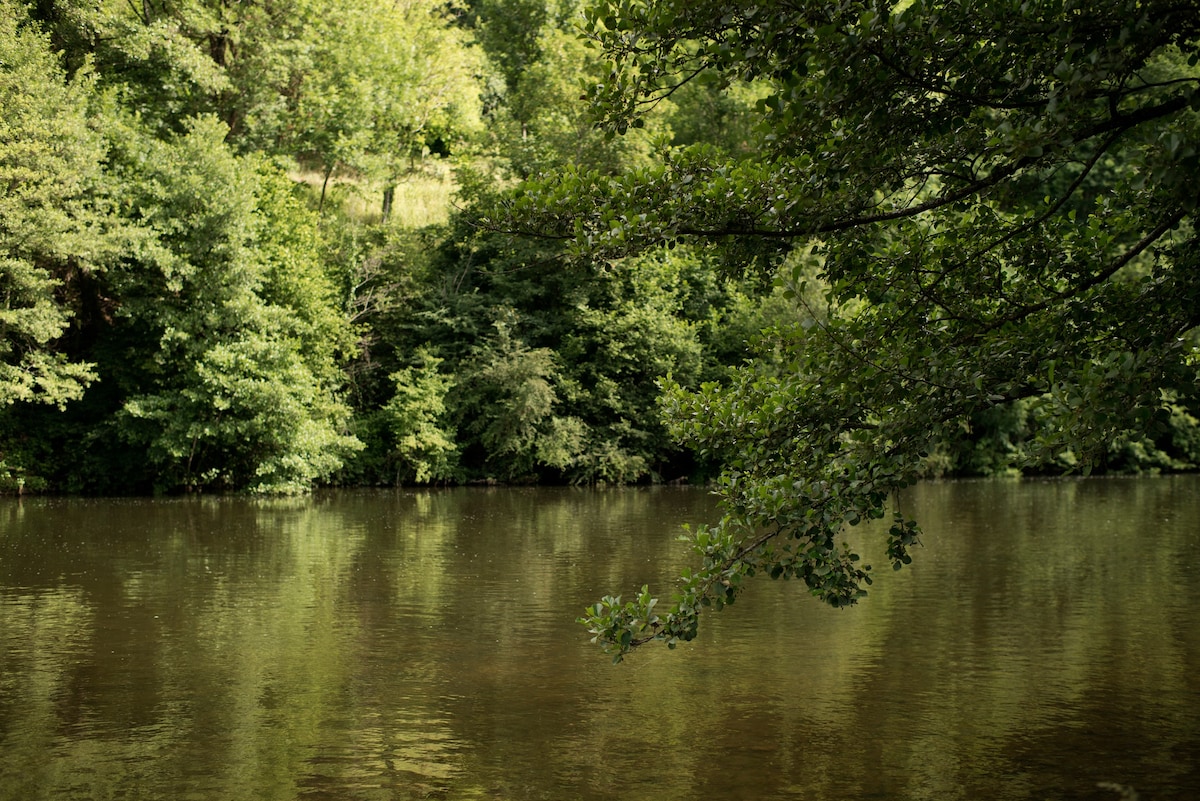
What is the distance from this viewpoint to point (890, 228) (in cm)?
735

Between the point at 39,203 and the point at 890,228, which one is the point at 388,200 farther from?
the point at 890,228

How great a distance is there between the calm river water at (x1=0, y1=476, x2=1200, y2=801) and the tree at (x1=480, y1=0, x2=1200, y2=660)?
1.80 meters

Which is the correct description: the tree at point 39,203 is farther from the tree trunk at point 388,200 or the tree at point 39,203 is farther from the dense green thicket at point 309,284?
the tree trunk at point 388,200

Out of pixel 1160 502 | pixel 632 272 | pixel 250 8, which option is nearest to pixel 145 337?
pixel 250 8

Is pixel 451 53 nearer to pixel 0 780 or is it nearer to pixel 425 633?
pixel 425 633

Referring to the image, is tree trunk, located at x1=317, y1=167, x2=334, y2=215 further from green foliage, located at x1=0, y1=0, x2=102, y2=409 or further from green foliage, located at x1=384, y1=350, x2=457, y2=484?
green foliage, located at x1=0, y1=0, x2=102, y2=409

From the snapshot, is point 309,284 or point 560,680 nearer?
point 560,680

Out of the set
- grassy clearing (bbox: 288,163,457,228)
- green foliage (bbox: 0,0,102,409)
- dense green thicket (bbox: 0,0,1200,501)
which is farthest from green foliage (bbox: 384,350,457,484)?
green foliage (bbox: 0,0,102,409)

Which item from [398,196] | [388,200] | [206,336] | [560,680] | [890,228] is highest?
[398,196]

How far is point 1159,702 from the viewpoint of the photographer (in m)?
8.85

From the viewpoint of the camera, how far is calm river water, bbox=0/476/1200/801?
722 cm

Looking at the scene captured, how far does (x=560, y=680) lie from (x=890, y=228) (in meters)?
4.78

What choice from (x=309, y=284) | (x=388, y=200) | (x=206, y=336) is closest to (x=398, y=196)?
(x=388, y=200)

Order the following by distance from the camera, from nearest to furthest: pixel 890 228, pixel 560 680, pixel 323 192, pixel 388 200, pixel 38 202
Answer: pixel 890 228, pixel 560 680, pixel 38 202, pixel 323 192, pixel 388 200
